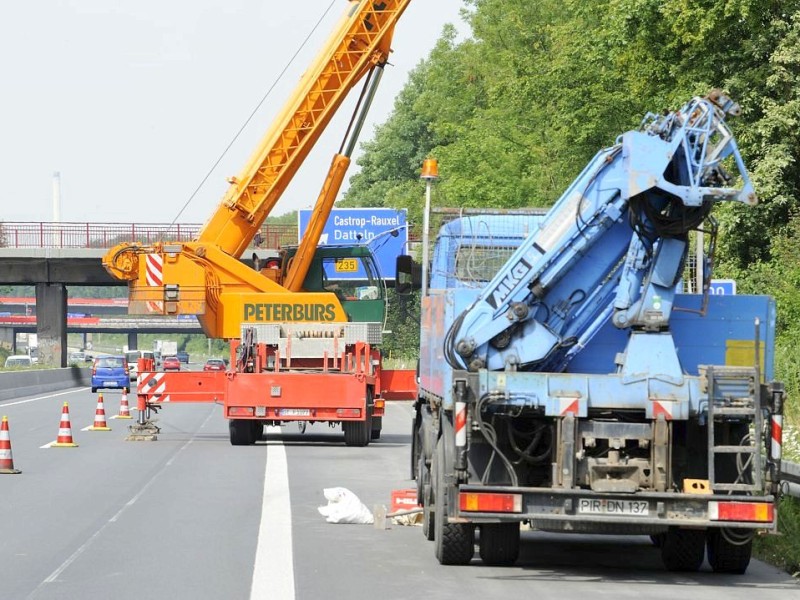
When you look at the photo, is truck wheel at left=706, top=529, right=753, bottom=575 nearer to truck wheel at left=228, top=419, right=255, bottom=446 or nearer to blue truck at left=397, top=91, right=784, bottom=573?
blue truck at left=397, top=91, right=784, bottom=573

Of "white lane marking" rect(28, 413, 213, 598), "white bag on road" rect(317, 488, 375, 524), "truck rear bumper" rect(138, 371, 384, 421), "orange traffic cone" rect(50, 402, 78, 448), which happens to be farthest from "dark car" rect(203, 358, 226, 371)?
"white bag on road" rect(317, 488, 375, 524)

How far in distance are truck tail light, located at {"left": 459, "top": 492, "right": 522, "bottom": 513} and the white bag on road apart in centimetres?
375

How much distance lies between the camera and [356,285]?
28188 mm

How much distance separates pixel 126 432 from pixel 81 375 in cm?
4451

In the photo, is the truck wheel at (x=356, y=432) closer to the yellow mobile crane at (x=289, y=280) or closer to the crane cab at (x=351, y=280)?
the yellow mobile crane at (x=289, y=280)

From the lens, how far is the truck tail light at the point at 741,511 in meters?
10.6

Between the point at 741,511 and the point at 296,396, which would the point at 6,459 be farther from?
the point at 741,511

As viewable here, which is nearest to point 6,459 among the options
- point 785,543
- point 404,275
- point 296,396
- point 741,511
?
point 404,275

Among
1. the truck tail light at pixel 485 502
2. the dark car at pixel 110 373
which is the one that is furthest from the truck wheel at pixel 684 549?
the dark car at pixel 110 373

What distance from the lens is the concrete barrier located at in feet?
169

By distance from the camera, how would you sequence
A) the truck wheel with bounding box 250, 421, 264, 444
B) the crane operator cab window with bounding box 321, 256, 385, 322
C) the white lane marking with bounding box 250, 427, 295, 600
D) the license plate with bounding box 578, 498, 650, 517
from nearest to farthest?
the white lane marking with bounding box 250, 427, 295, 600 → the license plate with bounding box 578, 498, 650, 517 → the truck wheel with bounding box 250, 421, 264, 444 → the crane operator cab window with bounding box 321, 256, 385, 322

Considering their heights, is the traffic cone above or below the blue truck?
below

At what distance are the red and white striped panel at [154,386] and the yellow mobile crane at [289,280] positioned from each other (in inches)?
1.0

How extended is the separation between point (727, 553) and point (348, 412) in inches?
555
